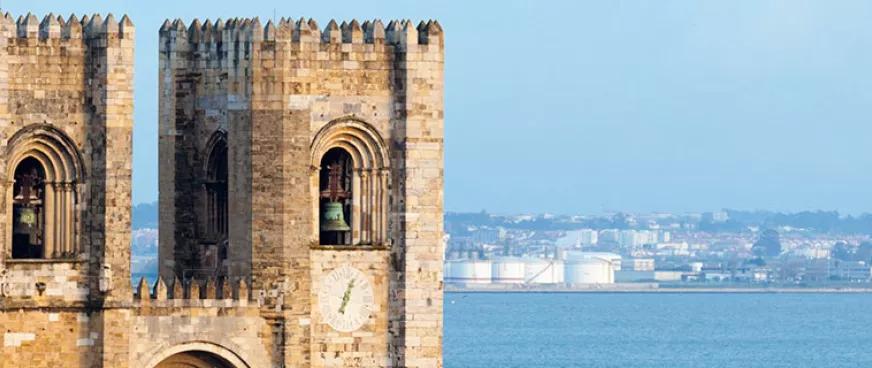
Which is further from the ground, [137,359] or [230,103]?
[230,103]

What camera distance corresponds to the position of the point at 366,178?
225 ft

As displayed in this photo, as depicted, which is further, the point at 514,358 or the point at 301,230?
the point at 514,358

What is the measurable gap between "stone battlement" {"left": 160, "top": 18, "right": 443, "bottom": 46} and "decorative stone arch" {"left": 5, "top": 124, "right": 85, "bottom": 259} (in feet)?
12.4

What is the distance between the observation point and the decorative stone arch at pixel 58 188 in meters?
65.9

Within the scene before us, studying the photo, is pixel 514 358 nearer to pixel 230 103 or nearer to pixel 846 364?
pixel 846 364

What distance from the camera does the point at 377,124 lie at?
68.3 m

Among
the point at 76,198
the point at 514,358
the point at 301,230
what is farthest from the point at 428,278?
the point at 514,358

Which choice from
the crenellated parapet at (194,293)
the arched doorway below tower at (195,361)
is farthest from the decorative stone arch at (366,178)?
the arched doorway below tower at (195,361)

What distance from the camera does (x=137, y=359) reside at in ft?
216

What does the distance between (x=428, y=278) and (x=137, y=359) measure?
6695mm

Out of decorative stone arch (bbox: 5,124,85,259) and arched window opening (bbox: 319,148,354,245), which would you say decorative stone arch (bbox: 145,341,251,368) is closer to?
decorative stone arch (bbox: 5,124,85,259)

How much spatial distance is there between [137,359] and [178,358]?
1113 mm

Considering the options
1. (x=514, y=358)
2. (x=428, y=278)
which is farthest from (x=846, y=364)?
(x=428, y=278)

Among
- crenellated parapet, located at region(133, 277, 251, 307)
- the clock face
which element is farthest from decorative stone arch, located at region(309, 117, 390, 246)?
crenellated parapet, located at region(133, 277, 251, 307)
